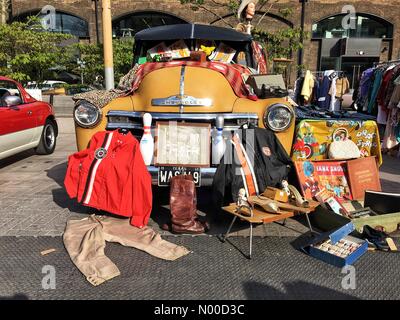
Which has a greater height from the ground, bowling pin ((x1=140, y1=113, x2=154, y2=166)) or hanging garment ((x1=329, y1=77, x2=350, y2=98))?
hanging garment ((x1=329, y1=77, x2=350, y2=98))

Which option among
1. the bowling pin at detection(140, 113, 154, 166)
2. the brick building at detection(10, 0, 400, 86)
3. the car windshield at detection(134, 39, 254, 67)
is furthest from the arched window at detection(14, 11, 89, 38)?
the bowling pin at detection(140, 113, 154, 166)

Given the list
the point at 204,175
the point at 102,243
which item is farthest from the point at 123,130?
the point at 102,243

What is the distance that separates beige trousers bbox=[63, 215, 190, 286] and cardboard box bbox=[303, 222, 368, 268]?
1094 mm

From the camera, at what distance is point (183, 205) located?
3.63 m

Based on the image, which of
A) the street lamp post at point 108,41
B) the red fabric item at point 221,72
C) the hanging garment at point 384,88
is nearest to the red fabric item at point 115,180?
the red fabric item at point 221,72

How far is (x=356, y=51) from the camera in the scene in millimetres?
21312

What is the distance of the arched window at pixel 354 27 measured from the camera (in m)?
21.3

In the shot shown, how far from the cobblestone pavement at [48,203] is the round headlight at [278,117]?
1.02 m

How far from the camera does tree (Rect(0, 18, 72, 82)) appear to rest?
12.6 m

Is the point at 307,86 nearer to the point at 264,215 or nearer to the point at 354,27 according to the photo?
the point at 264,215

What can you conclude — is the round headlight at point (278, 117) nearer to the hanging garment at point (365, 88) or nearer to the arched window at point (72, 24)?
the hanging garment at point (365, 88)

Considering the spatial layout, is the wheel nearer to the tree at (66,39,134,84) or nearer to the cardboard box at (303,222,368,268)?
the cardboard box at (303,222,368,268)

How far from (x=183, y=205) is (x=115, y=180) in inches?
27.3
